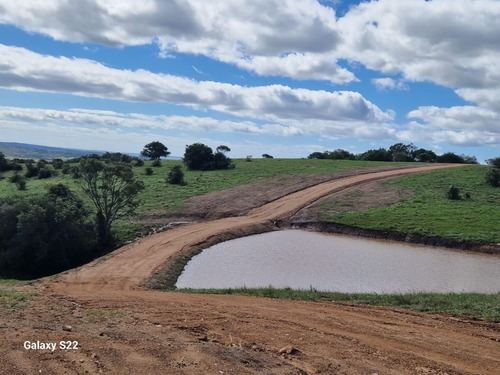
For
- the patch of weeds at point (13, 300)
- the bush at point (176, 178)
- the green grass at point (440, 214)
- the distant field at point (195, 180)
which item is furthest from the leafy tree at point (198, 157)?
the patch of weeds at point (13, 300)

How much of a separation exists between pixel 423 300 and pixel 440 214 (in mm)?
22885

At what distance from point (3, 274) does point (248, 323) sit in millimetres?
19570

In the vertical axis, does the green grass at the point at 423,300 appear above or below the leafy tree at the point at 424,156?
below

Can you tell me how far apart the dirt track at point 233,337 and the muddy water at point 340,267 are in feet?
18.3

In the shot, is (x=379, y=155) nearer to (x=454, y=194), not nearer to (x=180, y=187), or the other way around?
(x=454, y=194)

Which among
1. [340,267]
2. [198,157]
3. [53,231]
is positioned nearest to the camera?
[340,267]

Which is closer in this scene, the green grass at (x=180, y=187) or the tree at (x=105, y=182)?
the tree at (x=105, y=182)

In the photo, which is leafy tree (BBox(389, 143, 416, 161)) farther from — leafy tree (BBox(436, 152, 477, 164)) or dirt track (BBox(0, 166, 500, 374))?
dirt track (BBox(0, 166, 500, 374))

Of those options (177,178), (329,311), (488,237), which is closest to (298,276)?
(329,311)

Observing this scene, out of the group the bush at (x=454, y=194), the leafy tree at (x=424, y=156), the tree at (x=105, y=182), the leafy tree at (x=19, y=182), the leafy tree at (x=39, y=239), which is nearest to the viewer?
the leafy tree at (x=39, y=239)

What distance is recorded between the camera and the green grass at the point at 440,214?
1212 inches

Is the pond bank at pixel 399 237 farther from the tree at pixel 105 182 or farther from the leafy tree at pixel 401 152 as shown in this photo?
the leafy tree at pixel 401 152

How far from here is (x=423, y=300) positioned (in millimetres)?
14852

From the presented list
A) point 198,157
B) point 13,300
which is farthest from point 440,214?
point 198,157
